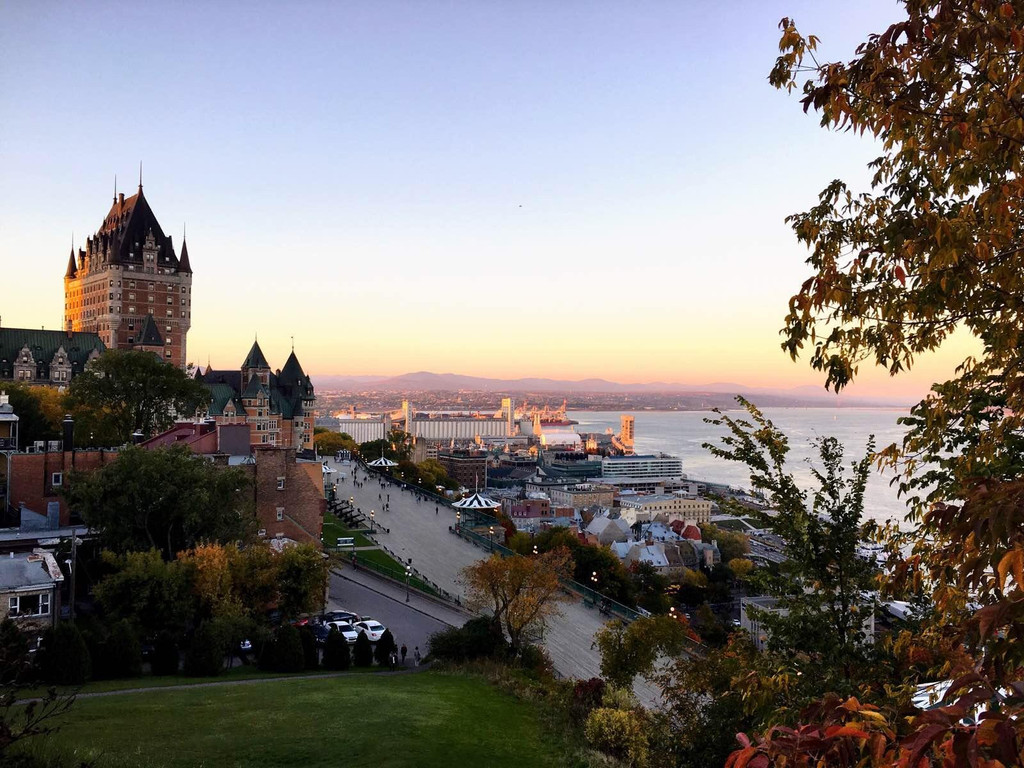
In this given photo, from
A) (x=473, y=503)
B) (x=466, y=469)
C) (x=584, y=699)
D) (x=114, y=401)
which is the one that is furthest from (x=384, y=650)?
(x=466, y=469)

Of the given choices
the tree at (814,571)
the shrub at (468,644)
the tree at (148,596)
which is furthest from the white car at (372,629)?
the tree at (814,571)

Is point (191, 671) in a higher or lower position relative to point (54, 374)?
lower

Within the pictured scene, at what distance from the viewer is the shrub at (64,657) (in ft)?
53.1

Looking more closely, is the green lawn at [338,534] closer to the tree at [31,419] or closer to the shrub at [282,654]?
the tree at [31,419]

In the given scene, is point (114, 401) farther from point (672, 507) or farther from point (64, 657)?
point (672, 507)

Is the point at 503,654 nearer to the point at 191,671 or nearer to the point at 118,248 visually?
the point at 191,671

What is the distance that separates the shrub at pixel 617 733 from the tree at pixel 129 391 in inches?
1314

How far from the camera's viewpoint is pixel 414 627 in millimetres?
26578

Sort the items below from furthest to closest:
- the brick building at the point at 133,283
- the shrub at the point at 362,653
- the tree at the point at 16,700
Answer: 1. the brick building at the point at 133,283
2. the shrub at the point at 362,653
3. the tree at the point at 16,700

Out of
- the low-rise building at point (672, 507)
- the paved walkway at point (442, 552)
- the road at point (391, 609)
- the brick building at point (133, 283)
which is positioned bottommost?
the low-rise building at point (672, 507)

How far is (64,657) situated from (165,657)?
2.64 meters

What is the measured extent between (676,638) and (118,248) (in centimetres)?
7543

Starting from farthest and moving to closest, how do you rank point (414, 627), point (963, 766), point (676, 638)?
1. point (414, 627)
2. point (676, 638)
3. point (963, 766)

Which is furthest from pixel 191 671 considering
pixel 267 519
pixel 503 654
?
pixel 267 519
